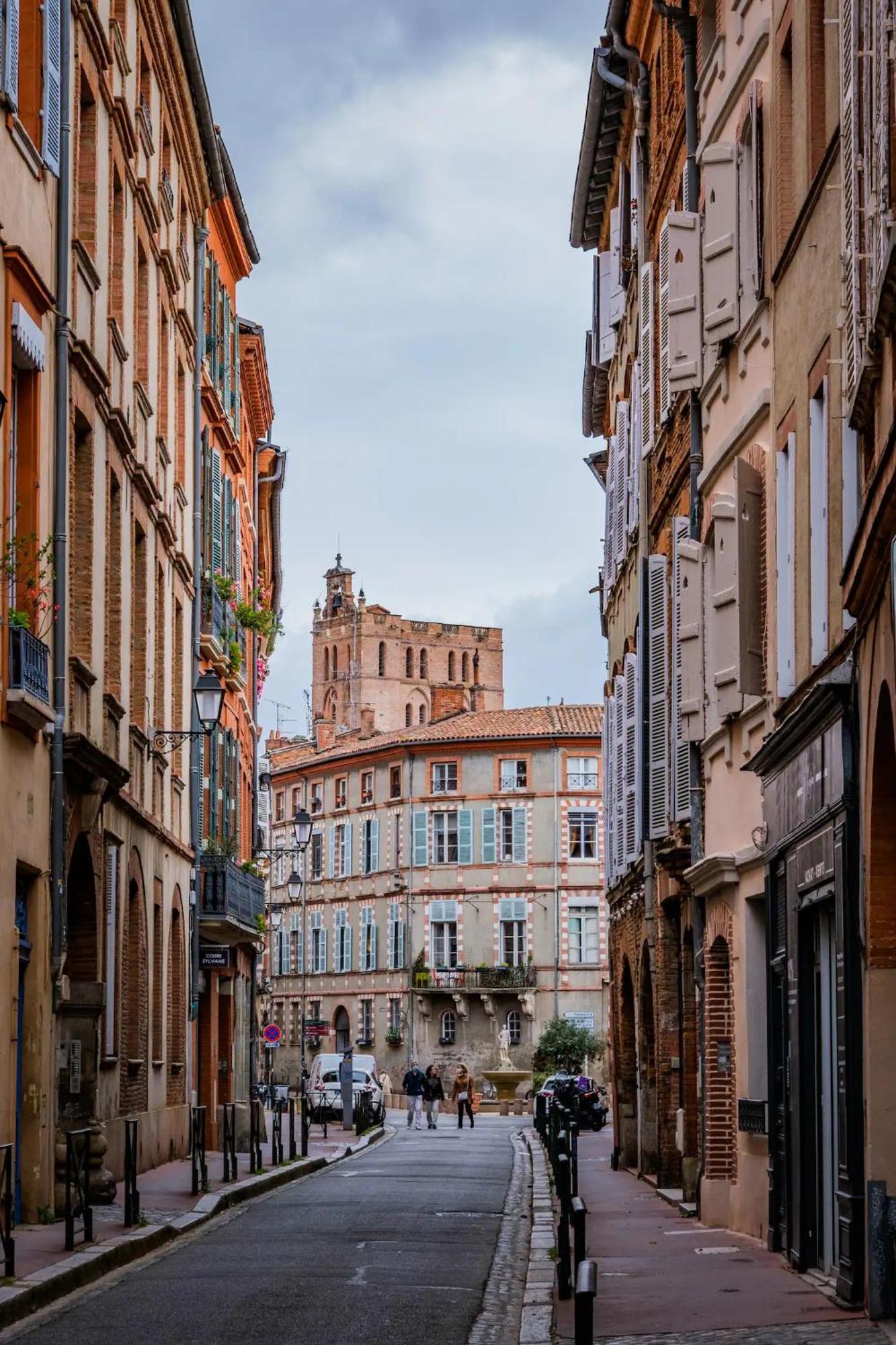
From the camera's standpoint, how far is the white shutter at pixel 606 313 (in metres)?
32.3

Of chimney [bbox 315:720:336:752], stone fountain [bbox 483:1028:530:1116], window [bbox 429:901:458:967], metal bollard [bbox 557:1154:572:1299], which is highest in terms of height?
chimney [bbox 315:720:336:752]

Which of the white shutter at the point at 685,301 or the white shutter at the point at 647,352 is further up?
the white shutter at the point at 647,352

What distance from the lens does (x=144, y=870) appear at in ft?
88.9

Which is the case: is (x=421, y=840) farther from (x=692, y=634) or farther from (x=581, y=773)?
(x=692, y=634)

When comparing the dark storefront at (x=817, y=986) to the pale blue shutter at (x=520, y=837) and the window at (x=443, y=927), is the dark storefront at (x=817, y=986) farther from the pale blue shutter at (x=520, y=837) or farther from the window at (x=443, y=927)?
the window at (x=443, y=927)

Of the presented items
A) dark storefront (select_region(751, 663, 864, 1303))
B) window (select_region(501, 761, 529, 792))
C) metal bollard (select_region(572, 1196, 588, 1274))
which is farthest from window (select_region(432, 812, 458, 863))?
metal bollard (select_region(572, 1196, 588, 1274))

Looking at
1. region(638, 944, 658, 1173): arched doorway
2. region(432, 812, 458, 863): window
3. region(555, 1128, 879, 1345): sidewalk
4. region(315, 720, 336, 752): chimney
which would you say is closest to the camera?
region(555, 1128, 879, 1345): sidewalk

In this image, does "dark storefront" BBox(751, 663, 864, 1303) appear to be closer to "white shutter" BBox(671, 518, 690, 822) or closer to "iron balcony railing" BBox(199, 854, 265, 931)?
"white shutter" BBox(671, 518, 690, 822)

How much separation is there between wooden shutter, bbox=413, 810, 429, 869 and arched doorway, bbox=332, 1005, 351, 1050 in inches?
298

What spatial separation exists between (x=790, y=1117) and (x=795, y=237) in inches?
232

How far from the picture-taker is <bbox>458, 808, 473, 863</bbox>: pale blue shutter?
8981 centimetres

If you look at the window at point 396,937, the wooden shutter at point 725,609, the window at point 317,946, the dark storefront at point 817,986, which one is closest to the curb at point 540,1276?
the dark storefront at point 817,986

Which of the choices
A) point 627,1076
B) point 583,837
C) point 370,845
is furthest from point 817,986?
point 370,845

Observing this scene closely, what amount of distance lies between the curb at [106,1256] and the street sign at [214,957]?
6768mm
